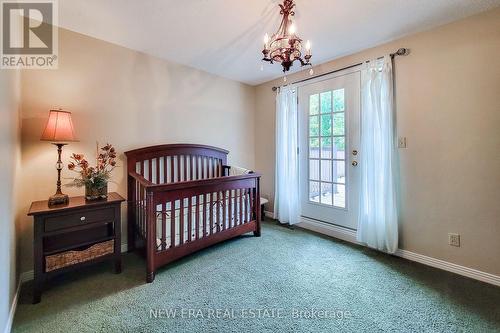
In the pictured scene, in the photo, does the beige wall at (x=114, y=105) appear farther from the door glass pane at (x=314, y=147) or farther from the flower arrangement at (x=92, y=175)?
the door glass pane at (x=314, y=147)

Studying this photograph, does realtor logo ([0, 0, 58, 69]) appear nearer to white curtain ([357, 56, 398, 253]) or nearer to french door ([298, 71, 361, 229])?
french door ([298, 71, 361, 229])

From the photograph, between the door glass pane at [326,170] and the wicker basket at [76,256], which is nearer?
the wicker basket at [76,256]

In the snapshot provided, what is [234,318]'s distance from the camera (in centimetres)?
152

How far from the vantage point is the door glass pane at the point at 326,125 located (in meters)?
2.99

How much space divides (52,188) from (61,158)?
0.28 m

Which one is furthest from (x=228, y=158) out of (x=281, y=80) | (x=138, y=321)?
(x=138, y=321)

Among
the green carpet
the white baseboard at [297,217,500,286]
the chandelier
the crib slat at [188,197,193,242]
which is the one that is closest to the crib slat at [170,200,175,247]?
the crib slat at [188,197,193,242]

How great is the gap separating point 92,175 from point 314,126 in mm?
2641

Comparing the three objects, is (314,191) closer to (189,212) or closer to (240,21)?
(189,212)

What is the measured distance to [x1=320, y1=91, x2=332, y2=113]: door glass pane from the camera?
297 cm

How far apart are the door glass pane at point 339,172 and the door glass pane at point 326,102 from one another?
27.3 inches

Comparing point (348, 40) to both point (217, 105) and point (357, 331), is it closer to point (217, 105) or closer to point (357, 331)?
point (217, 105)

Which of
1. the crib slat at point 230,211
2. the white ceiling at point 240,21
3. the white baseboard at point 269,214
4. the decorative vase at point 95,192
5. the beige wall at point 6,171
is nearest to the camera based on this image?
the beige wall at point 6,171

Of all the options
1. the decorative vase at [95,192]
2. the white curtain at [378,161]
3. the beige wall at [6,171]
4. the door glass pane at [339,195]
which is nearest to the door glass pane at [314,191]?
the door glass pane at [339,195]
